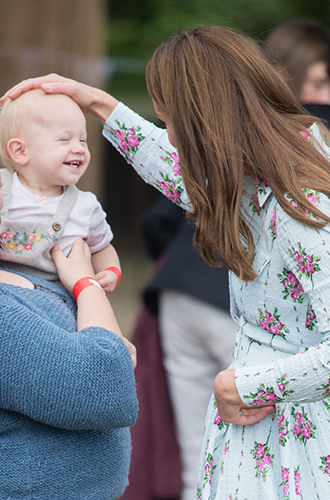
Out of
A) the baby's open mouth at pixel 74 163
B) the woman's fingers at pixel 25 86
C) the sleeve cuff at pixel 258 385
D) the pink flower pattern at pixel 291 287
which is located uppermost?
the woman's fingers at pixel 25 86

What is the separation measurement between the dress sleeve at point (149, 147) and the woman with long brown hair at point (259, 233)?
22cm

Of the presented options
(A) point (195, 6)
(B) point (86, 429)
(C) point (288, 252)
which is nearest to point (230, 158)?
(C) point (288, 252)

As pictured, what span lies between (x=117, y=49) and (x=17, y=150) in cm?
826

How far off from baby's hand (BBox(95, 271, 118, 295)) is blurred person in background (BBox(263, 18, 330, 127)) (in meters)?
1.47

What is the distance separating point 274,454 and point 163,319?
1539mm

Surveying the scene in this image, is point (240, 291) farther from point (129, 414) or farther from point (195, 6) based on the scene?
point (195, 6)

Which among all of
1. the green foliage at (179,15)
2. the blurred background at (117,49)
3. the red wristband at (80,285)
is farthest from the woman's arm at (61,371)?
the green foliage at (179,15)

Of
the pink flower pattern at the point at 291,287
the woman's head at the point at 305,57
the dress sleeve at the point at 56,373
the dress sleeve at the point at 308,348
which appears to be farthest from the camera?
the woman's head at the point at 305,57

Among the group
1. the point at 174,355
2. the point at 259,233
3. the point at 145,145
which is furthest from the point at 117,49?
the point at 259,233

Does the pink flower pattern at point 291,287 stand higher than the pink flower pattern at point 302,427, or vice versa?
the pink flower pattern at point 291,287

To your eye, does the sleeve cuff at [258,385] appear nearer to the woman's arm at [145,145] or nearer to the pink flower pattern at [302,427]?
the pink flower pattern at [302,427]

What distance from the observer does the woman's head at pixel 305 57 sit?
2852 millimetres

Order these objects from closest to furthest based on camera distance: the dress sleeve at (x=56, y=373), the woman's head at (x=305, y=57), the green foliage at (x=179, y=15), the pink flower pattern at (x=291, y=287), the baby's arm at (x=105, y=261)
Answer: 1. the dress sleeve at (x=56, y=373)
2. the pink flower pattern at (x=291, y=287)
3. the baby's arm at (x=105, y=261)
4. the woman's head at (x=305, y=57)
5. the green foliage at (x=179, y=15)

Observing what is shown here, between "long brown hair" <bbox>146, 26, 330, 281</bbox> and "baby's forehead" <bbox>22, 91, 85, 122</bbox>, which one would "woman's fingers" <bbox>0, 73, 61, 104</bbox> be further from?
"long brown hair" <bbox>146, 26, 330, 281</bbox>
